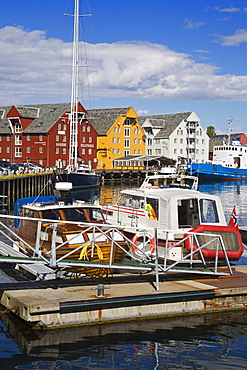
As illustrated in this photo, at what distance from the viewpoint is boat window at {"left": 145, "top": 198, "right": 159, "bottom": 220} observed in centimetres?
1864

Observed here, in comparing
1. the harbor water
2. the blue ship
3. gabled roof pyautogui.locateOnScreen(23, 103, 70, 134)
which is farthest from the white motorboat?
the blue ship

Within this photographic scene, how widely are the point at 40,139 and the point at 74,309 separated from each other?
75236mm

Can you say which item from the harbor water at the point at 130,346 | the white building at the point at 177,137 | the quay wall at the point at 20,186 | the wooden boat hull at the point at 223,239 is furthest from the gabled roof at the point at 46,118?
the harbor water at the point at 130,346

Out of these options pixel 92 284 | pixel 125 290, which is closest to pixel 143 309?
pixel 125 290

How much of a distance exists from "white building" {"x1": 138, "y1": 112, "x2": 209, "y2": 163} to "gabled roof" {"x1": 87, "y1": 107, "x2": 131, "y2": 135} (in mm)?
12041

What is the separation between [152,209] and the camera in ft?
61.8

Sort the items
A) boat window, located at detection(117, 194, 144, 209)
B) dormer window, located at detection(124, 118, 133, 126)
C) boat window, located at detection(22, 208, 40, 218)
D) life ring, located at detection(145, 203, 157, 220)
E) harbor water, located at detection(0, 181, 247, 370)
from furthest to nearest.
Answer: dormer window, located at detection(124, 118, 133, 126), boat window, located at detection(117, 194, 144, 209), life ring, located at detection(145, 203, 157, 220), boat window, located at detection(22, 208, 40, 218), harbor water, located at detection(0, 181, 247, 370)

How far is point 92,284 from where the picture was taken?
45.6 ft

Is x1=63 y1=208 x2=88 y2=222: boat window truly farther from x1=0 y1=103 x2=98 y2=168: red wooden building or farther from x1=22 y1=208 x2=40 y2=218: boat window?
x1=0 y1=103 x2=98 y2=168: red wooden building

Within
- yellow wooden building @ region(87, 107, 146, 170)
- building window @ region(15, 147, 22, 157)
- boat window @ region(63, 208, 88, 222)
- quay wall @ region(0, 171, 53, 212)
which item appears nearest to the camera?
boat window @ region(63, 208, 88, 222)

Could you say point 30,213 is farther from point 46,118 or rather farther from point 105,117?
point 105,117

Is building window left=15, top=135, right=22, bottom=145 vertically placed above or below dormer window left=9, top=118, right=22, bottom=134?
below

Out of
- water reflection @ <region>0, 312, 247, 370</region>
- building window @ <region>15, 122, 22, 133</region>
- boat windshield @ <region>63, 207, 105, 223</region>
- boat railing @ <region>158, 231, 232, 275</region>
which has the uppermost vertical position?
building window @ <region>15, 122, 22, 133</region>

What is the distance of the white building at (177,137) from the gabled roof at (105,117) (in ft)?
39.5
